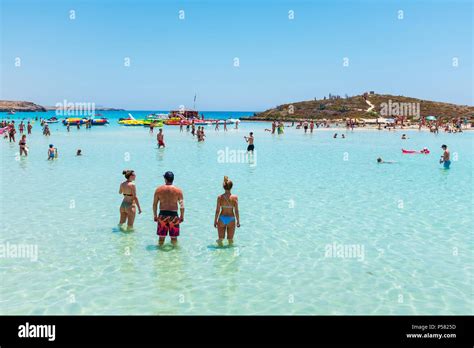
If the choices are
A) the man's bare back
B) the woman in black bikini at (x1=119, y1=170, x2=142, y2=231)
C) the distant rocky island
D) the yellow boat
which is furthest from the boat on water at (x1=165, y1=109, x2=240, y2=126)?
the man's bare back

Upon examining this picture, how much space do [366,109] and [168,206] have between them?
109 metres

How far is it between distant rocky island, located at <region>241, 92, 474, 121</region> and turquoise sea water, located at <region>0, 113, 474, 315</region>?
9049 cm

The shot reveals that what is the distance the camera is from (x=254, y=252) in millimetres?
9688

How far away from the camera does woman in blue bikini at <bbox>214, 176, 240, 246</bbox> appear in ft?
30.8

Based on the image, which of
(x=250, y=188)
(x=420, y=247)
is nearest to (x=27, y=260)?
(x=420, y=247)

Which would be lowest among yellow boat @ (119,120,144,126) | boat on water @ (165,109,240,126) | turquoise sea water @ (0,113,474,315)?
turquoise sea water @ (0,113,474,315)

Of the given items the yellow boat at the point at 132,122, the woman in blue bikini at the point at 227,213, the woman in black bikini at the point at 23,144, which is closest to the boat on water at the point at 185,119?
the yellow boat at the point at 132,122

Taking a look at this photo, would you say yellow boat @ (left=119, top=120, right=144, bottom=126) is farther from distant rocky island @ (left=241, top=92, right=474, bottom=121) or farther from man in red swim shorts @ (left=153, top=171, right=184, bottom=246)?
man in red swim shorts @ (left=153, top=171, right=184, bottom=246)

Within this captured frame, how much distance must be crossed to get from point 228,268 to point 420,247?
4.85m

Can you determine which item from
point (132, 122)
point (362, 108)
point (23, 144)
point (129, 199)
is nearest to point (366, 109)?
point (362, 108)

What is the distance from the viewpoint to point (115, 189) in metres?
17.1

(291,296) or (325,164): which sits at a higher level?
(325,164)
